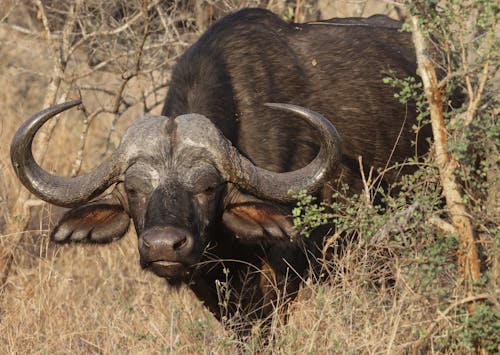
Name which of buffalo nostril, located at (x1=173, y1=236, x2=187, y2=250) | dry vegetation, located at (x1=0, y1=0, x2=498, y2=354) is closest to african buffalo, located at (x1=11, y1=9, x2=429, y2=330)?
buffalo nostril, located at (x1=173, y1=236, x2=187, y2=250)

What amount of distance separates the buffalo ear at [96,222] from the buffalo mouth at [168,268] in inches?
24.4

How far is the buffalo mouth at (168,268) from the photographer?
4195 mm

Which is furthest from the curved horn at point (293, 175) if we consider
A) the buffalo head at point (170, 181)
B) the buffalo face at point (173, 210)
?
the buffalo face at point (173, 210)

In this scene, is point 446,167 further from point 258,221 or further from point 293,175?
point 258,221

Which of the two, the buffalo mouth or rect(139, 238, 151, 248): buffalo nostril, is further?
the buffalo mouth

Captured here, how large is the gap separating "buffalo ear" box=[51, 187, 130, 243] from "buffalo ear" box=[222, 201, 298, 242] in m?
0.54

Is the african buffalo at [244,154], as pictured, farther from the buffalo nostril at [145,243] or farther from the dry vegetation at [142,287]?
the dry vegetation at [142,287]

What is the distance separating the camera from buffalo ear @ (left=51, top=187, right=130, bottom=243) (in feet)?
15.8

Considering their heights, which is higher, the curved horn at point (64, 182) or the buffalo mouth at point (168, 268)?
the curved horn at point (64, 182)

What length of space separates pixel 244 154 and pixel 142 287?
1.56 metres

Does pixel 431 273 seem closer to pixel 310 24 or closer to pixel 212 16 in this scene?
pixel 310 24

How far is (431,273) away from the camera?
13.3 ft

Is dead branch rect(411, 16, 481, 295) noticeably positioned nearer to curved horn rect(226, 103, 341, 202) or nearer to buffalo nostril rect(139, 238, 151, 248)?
curved horn rect(226, 103, 341, 202)

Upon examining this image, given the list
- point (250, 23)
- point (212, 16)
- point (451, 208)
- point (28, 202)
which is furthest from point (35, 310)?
point (212, 16)
